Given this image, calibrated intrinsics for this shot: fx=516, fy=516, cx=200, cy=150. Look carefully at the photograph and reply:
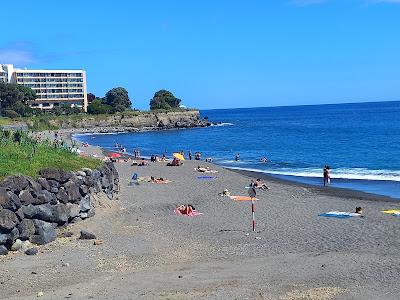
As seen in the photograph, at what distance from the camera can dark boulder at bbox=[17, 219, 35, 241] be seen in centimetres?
1645

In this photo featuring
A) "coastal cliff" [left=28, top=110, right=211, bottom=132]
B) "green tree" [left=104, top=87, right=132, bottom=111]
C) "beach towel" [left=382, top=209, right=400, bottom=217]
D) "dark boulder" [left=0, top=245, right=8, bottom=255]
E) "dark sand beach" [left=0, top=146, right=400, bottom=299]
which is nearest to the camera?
"dark sand beach" [left=0, top=146, right=400, bottom=299]

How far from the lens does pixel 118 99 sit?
14562 centimetres

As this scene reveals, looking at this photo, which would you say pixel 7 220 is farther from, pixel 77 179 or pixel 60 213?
pixel 77 179

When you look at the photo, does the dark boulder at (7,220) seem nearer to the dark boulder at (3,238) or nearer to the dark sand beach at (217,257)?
the dark boulder at (3,238)

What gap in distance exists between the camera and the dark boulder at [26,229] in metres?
16.5

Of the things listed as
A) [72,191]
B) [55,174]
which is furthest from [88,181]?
[55,174]

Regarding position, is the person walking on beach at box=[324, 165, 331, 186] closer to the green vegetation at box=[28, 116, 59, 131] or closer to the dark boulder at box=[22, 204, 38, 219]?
the dark boulder at box=[22, 204, 38, 219]

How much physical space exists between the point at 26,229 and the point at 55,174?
3.11m

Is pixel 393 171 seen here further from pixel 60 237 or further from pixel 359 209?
pixel 60 237

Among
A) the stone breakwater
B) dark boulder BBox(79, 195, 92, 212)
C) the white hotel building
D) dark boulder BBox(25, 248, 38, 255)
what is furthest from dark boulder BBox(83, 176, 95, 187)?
the white hotel building

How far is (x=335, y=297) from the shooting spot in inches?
471

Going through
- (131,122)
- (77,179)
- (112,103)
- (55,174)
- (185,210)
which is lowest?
(185,210)

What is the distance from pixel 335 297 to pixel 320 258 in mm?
3283

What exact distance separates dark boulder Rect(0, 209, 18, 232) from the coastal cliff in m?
103
